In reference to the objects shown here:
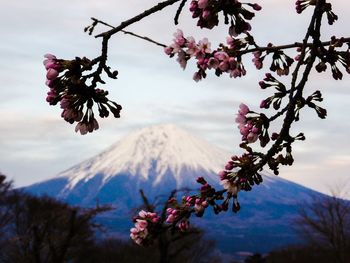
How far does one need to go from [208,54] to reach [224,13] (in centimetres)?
46

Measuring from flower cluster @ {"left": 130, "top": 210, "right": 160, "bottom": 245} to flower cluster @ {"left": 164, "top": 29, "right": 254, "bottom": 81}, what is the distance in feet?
3.06

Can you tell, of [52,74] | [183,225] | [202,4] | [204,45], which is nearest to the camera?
[52,74]

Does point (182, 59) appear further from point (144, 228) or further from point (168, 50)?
point (144, 228)

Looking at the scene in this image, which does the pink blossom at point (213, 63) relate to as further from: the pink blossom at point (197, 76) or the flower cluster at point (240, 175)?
the flower cluster at point (240, 175)

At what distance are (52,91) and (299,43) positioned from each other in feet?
5.22

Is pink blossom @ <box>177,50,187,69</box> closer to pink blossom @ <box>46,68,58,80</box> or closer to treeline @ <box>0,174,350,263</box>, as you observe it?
pink blossom @ <box>46,68,58,80</box>

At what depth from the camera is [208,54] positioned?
3.77 metres

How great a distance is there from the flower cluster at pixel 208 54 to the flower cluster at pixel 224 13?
29cm

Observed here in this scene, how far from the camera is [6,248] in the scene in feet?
217

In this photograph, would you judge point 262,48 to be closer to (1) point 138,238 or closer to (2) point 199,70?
(2) point 199,70

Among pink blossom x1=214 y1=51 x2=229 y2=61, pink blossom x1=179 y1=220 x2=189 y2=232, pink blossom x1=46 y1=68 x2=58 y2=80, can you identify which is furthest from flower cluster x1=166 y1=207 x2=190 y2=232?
pink blossom x1=46 y1=68 x2=58 y2=80

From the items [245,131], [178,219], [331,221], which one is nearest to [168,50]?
[245,131]

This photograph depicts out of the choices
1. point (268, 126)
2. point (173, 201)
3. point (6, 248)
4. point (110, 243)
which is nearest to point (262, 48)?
point (268, 126)

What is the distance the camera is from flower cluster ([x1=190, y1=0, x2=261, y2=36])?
3.28 metres
